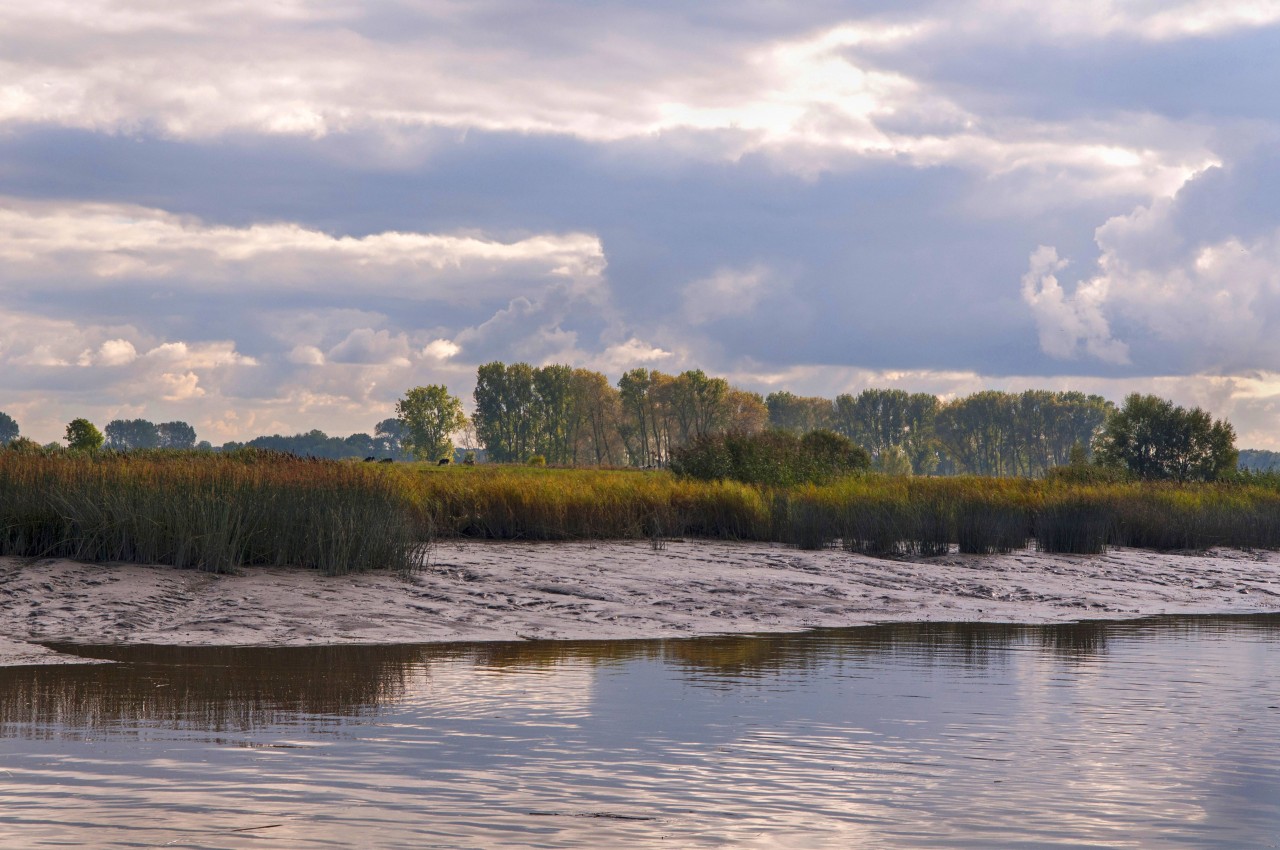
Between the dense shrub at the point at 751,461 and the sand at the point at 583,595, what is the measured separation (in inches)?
335

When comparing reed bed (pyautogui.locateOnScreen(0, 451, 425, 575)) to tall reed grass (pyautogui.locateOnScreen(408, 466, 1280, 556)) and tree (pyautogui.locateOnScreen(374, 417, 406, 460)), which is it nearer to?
tall reed grass (pyautogui.locateOnScreen(408, 466, 1280, 556))

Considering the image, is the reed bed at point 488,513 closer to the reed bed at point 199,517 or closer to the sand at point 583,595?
the reed bed at point 199,517

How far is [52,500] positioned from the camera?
45.9 feet

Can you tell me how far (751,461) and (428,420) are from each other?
280 ft

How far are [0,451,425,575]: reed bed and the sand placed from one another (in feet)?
1.11

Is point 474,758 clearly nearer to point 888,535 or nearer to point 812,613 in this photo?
point 812,613

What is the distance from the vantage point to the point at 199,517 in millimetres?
13930

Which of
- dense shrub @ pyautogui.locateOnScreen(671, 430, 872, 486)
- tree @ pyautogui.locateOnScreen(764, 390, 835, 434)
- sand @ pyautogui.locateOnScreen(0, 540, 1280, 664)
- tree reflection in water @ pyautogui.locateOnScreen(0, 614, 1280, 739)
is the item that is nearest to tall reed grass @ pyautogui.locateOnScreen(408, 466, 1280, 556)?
sand @ pyautogui.locateOnScreen(0, 540, 1280, 664)

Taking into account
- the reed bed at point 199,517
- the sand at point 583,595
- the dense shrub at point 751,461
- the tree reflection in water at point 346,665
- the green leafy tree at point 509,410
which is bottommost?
the tree reflection in water at point 346,665

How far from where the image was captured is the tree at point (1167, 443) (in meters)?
50.0

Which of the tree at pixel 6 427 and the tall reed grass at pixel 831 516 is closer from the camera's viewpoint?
the tall reed grass at pixel 831 516

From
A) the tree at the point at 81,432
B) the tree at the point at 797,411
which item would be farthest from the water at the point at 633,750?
the tree at the point at 797,411

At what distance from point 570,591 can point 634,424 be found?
350ft

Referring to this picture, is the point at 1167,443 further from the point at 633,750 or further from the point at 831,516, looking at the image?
the point at 633,750
